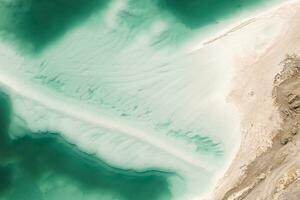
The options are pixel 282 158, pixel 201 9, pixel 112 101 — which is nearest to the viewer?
pixel 282 158

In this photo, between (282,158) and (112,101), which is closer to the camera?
(282,158)

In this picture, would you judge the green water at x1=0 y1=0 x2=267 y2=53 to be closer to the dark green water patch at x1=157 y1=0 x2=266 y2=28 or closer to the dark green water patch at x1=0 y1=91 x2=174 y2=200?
the dark green water patch at x1=157 y1=0 x2=266 y2=28

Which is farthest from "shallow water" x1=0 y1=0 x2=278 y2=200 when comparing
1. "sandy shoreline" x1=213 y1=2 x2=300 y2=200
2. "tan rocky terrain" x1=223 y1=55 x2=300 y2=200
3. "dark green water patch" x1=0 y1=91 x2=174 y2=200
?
"tan rocky terrain" x1=223 y1=55 x2=300 y2=200

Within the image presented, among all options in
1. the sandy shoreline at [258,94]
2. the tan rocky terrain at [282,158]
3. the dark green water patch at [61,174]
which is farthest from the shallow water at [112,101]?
the tan rocky terrain at [282,158]

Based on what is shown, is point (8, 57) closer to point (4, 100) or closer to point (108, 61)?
point (4, 100)

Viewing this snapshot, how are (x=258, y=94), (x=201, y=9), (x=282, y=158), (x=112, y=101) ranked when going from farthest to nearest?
(x=201, y=9) < (x=112, y=101) < (x=258, y=94) < (x=282, y=158)

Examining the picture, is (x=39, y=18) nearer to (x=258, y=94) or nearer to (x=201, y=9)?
(x=201, y=9)

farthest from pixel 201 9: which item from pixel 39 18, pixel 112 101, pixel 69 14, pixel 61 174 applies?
pixel 61 174
